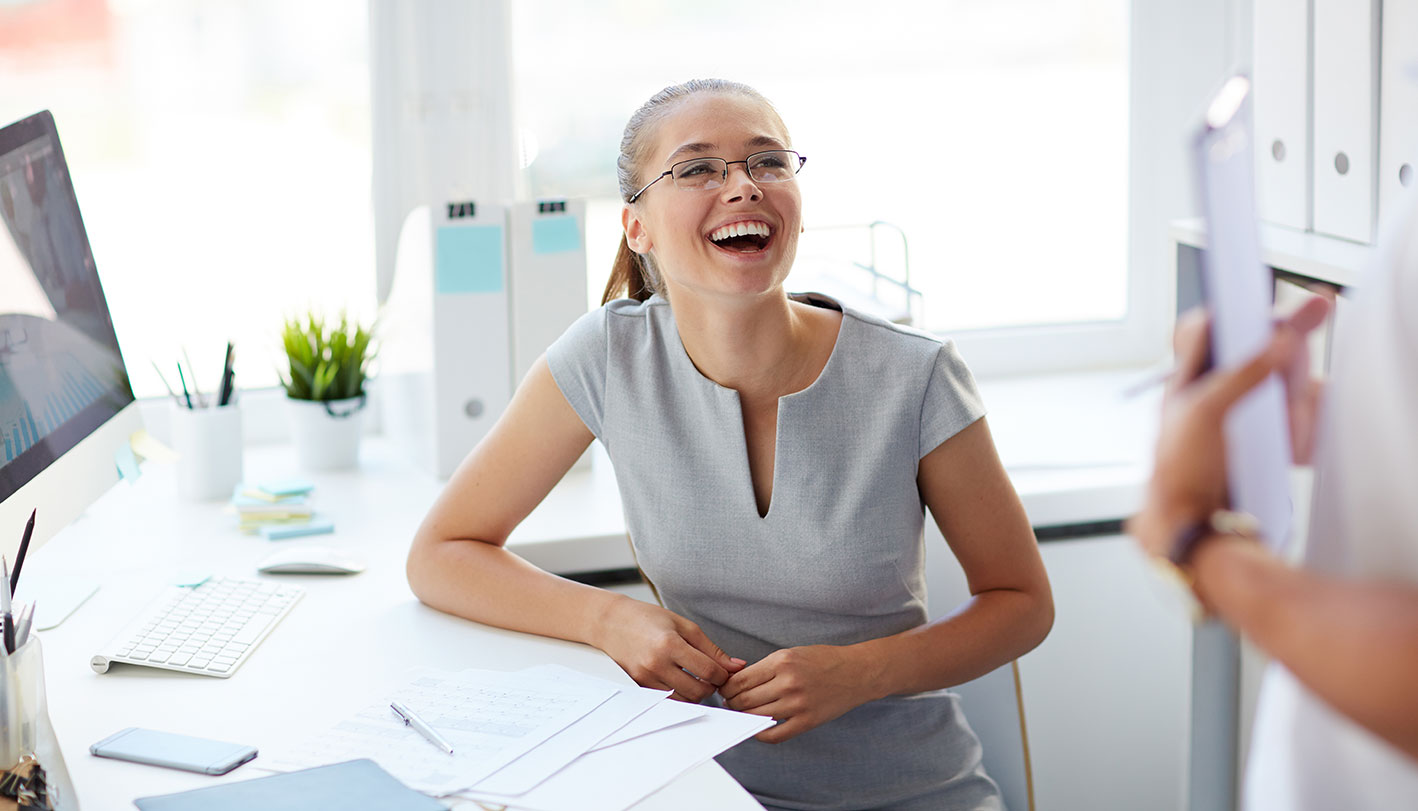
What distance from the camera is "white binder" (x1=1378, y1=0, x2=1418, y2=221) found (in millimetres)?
1455

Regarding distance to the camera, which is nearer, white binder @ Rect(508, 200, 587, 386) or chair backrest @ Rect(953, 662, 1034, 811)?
chair backrest @ Rect(953, 662, 1034, 811)

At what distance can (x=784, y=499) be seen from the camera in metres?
1.36

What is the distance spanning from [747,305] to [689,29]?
108cm

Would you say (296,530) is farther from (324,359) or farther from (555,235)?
(555,235)

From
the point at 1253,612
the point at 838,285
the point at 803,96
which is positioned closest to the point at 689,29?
the point at 803,96

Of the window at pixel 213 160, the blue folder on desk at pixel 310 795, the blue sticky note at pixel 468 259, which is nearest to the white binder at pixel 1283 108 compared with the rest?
the blue sticky note at pixel 468 259

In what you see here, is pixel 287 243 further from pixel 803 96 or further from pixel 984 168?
pixel 984 168

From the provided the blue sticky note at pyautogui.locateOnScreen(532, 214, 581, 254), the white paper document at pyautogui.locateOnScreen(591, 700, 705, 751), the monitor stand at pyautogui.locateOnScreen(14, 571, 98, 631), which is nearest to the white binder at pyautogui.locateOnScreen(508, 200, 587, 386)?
the blue sticky note at pyautogui.locateOnScreen(532, 214, 581, 254)

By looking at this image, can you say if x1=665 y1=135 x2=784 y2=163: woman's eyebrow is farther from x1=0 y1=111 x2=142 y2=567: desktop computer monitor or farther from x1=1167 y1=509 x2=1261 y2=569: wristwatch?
x1=1167 y1=509 x2=1261 y2=569: wristwatch

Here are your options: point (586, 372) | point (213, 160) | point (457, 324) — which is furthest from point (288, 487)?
point (213, 160)

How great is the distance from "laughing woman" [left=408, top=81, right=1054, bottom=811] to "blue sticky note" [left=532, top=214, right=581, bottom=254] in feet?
1.49

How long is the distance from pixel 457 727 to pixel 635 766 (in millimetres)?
174

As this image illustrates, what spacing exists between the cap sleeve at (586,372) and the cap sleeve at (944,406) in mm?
370

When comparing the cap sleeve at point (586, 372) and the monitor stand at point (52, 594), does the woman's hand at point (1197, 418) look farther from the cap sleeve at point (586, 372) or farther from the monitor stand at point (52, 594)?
the monitor stand at point (52, 594)
